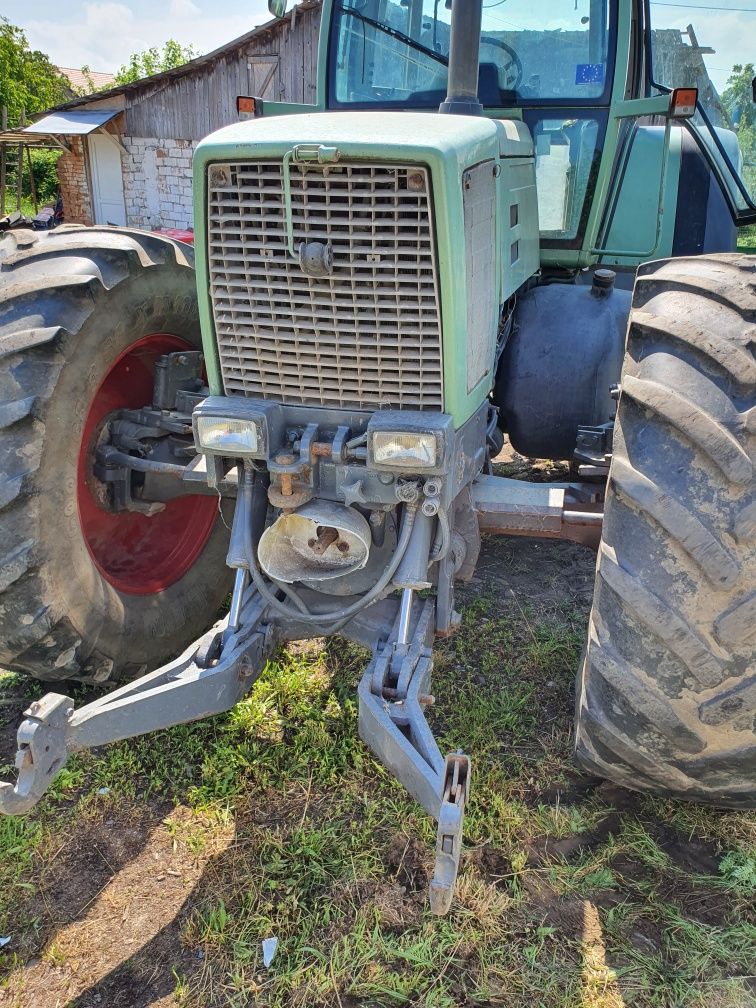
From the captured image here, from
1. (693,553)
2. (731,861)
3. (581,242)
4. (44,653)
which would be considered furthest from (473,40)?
(731,861)

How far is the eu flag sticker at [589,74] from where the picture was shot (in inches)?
137

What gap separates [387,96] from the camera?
3.65 metres

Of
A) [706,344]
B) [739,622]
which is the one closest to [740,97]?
[706,344]

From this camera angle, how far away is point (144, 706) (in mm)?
2260

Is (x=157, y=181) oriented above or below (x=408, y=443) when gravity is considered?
above

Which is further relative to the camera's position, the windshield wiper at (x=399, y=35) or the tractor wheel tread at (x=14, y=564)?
the windshield wiper at (x=399, y=35)

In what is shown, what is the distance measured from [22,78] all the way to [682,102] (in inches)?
→ 1339

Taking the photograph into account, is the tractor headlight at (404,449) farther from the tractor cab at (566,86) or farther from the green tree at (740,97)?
the green tree at (740,97)

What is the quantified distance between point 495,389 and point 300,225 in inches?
55.2

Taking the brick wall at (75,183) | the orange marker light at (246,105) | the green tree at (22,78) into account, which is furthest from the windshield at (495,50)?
the green tree at (22,78)

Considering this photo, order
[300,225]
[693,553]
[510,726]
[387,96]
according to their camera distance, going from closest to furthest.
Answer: [693,553], [300,225], [510,726], [387,96]

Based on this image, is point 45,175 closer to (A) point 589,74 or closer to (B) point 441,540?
(A) point 589,74

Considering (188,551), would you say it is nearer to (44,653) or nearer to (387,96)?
(44,653)

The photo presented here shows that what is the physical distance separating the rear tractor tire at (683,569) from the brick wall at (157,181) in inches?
693
